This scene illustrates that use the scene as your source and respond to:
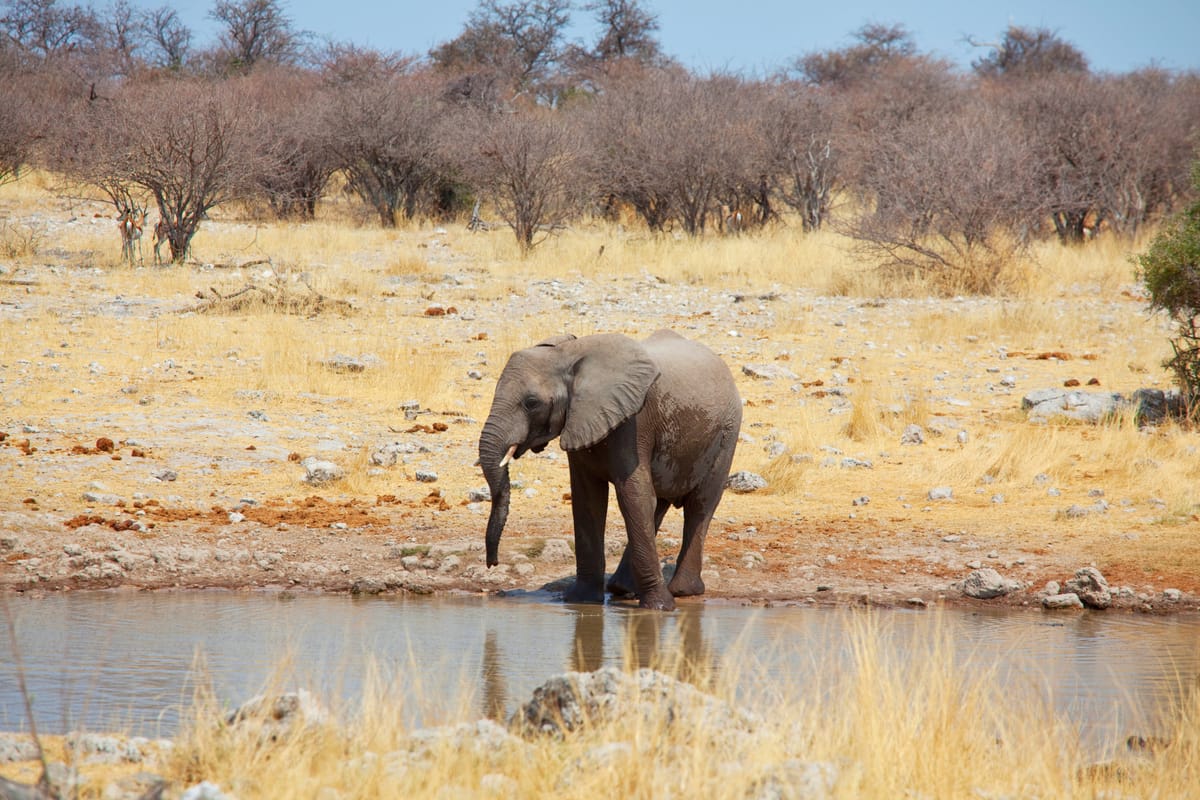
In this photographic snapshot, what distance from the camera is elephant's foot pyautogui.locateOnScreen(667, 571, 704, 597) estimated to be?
794 centimetres

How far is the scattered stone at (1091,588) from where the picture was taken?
25.7 ft

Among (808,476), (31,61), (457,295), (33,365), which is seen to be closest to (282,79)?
(31,61)

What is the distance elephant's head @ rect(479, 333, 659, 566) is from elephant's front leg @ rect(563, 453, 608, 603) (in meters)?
0.43

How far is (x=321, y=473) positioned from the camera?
1030 cm

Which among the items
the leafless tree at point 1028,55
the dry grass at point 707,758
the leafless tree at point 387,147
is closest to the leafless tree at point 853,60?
the leafless tree at point 1028,55

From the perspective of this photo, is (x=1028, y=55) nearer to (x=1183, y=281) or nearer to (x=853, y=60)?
(x=853, y=60)

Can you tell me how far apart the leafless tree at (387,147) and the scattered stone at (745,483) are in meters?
18.9

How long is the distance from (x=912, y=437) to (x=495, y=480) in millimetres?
5737

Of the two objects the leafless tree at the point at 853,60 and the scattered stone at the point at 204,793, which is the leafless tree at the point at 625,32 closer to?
the leafless tree at the point at 853,60

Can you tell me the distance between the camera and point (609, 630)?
7152mm

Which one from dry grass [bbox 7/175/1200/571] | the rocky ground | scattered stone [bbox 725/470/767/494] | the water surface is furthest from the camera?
dry grass [bbox 7/175/1200/571]

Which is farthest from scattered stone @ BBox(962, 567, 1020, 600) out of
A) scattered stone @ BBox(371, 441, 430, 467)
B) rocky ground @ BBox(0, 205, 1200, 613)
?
A: scattered stone @ BBox(371, 441, 430, 467)

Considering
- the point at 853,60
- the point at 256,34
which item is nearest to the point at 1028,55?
the point at 853,60

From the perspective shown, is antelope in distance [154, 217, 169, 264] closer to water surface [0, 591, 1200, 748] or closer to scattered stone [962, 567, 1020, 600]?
water surface [0, 591, 1200, 748]
